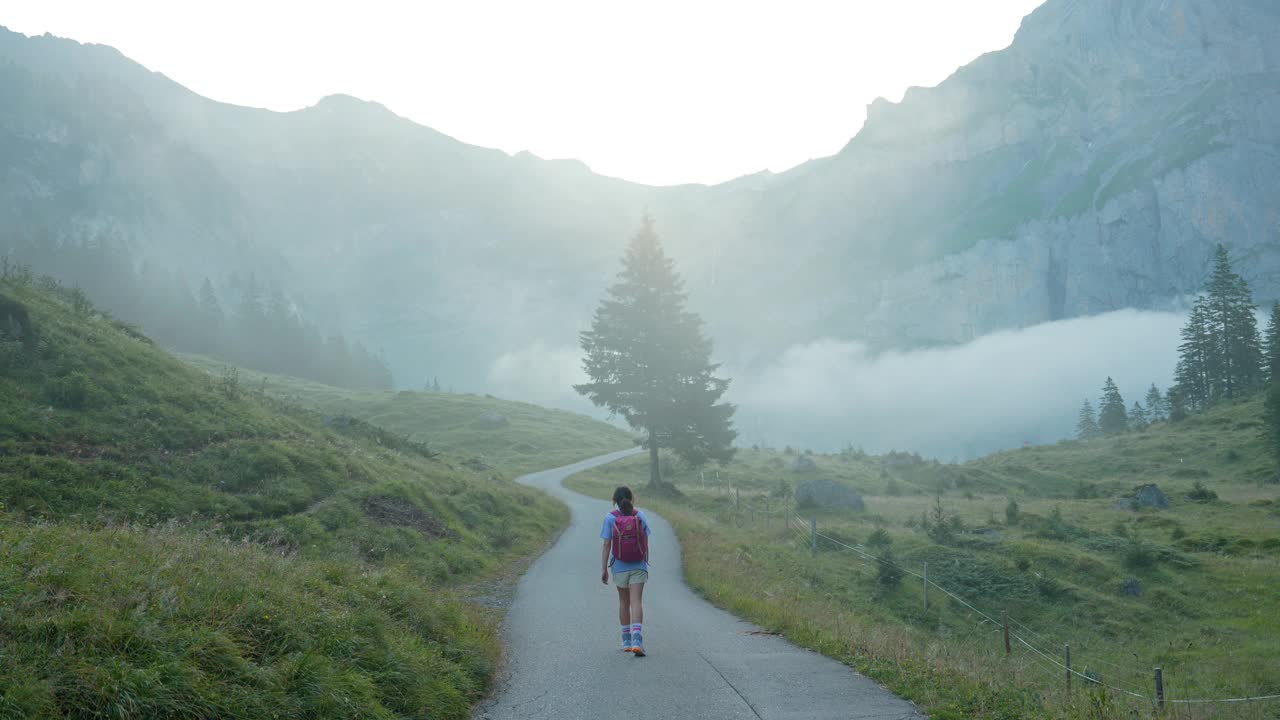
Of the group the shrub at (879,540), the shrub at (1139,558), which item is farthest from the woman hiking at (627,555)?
the shrub at (1139,558)

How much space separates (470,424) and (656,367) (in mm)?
36779

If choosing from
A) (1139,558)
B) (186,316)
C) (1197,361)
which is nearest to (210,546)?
(1139,558)

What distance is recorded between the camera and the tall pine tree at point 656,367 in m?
39.6

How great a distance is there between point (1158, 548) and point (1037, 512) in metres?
10.1

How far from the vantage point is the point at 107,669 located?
473 cm

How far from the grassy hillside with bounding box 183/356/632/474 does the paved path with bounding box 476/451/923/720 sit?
39.2 metres

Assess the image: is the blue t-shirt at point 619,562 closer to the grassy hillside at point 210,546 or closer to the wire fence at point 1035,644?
the grassy hillside at point 210,546

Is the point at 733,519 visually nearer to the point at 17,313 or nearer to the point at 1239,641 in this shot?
the point at 1239,641

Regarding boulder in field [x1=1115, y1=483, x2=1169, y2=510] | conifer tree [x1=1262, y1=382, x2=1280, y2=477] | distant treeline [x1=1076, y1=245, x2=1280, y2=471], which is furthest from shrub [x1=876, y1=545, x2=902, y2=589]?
distant treeline [x1=1076, y1=245, x2=1280, y2=471]

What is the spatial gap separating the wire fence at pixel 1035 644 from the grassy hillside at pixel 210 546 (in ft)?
29.1

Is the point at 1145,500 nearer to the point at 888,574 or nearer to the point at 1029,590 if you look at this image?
the point at 1029,590

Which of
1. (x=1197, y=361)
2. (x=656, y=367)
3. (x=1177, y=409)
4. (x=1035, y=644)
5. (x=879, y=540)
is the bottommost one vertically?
(x=1035, y=644)

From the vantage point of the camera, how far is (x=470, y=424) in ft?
232

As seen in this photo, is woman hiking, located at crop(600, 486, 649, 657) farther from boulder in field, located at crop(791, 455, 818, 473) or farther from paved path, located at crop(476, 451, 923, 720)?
boulder in field, located at crop(791, 455, 818, 473)
